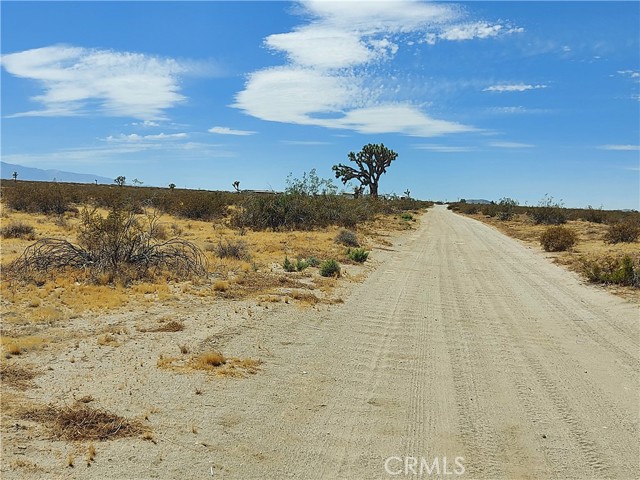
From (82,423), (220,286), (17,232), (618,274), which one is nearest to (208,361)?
(82,423)

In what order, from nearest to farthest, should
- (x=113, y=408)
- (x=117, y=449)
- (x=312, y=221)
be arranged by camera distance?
(x=117, y=449) → (x=113, y=408) → (x=312, y=221)

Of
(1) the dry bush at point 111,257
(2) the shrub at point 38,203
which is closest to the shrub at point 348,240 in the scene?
(1) the dry bush at point 111,257

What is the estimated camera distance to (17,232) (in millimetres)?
19531

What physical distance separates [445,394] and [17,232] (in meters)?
18.5

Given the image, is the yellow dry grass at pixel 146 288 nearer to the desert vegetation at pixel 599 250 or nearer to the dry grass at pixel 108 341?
the dry grass at pixel 108 341

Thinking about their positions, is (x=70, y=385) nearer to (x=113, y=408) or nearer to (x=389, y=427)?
(x=113, y=408)

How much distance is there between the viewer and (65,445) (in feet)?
15.0

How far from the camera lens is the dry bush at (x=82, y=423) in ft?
15.6

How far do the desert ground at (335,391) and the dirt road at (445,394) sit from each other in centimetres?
2

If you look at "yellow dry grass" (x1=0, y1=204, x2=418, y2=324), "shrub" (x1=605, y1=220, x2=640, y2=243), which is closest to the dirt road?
"yellow dry grass" (x1=0, y1=204, x2=418, y2=324)

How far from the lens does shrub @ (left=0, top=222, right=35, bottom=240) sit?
1912 cm

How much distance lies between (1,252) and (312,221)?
54.8ft

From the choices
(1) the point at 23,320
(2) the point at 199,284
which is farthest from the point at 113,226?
(1) the point at 23,320

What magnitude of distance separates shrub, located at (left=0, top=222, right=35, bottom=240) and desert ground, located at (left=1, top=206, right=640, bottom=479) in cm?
1182
